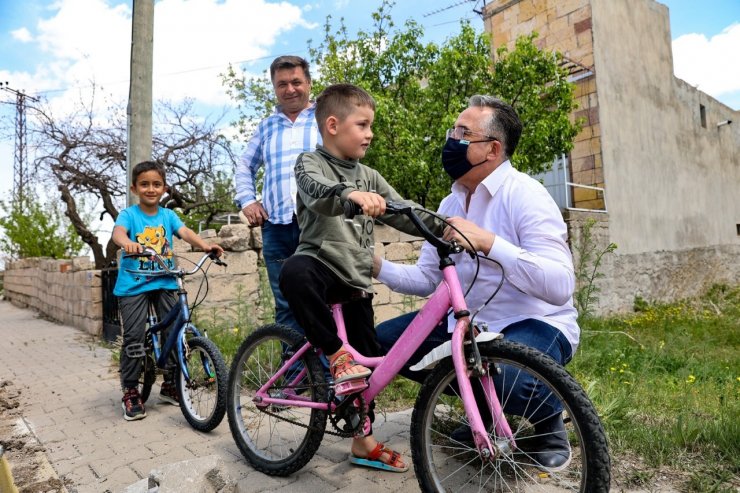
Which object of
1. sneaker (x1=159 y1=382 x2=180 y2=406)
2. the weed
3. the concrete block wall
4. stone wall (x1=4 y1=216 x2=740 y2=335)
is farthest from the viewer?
the concrete block wall

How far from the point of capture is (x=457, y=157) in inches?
98.7

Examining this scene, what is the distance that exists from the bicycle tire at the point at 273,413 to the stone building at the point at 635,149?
9.08m

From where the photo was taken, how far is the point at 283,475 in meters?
2.48

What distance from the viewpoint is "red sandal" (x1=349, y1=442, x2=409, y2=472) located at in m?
2.48

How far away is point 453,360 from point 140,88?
5.37 metres

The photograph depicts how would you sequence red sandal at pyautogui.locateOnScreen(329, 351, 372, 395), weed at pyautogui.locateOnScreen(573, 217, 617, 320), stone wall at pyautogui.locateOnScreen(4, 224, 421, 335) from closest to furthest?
red sandal at pyautogui.locateOnScreen(329, 351, 372, 395), weed at pyautogui.locateOnScreen(573, 217, 617, 320), stone wall at pyautogui.locateOnScreen(4, 224, 421, 335)

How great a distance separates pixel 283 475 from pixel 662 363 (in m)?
4.66

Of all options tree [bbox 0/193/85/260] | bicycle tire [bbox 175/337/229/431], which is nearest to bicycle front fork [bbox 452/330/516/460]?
bicycle tire [bbox 175/337/229/431]

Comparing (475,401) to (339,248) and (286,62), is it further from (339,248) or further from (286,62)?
(286,62)

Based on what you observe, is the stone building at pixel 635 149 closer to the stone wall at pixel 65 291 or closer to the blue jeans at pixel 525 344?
the stone wall at pixel 65 291

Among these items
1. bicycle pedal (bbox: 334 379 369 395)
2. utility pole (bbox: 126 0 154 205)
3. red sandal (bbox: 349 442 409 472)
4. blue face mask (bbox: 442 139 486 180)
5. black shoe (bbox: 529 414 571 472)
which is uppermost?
utility pole (bbox: 126 0 154 205)

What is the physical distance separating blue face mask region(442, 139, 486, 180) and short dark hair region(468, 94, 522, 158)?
0.12 m

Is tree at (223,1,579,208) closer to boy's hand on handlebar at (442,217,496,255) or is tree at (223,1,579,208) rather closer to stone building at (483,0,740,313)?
stone building at (483,0,740,313)

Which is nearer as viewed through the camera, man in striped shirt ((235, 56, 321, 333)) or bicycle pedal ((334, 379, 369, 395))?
bicycle pedal ((334, 379, 369, 395))
